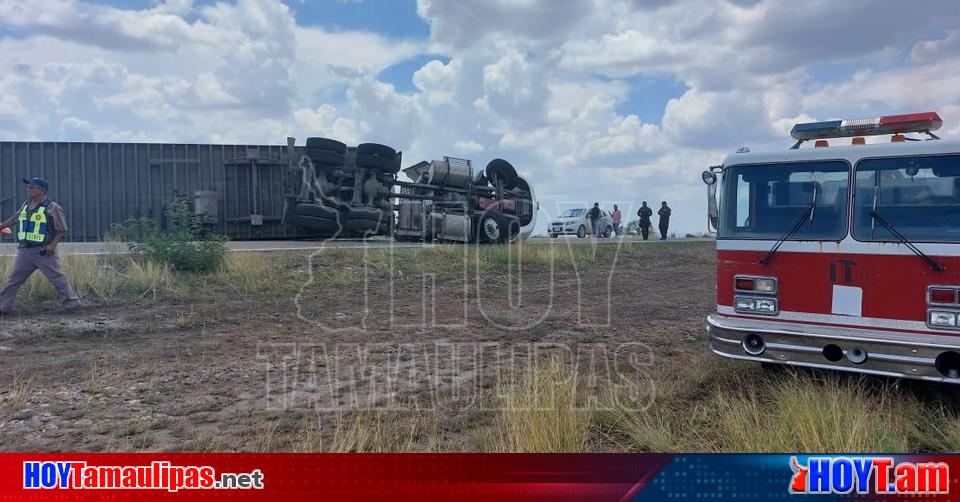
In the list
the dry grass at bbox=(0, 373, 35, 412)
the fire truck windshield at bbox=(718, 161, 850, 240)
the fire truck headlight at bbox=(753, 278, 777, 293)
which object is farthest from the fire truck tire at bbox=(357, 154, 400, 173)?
the fire truck headlight at bbox=(753, 278, 777, 293)

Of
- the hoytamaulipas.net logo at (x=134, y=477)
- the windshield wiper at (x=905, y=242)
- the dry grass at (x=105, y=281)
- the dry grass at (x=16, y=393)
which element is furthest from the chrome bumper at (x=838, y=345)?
the dry grass at (x=105, y=281)

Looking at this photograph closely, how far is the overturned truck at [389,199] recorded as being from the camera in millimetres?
17594

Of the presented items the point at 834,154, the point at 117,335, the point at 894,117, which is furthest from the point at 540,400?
the point at 117,335

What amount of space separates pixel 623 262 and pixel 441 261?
5917mm

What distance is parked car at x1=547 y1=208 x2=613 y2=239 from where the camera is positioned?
29750mm

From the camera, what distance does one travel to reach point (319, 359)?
7.55 metres

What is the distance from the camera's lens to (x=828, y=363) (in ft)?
18.4

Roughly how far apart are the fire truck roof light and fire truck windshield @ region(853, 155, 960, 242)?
0.51 meters

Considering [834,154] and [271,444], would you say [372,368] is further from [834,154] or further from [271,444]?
[834,154]

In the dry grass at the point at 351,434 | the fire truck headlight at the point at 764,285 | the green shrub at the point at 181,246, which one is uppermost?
the green shrub at the point at 181,246

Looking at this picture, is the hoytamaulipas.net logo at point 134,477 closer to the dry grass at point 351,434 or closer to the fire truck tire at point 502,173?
the dry grass at point 351,434

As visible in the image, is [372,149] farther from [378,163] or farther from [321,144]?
[321,144]

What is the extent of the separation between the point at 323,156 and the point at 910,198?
45.7ft

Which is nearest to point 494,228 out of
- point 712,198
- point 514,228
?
point 514,228
